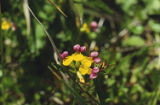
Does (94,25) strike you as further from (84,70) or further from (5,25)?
(84,70)

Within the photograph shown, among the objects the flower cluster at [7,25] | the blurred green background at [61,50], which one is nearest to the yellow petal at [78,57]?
the blurred green background at [61,50]

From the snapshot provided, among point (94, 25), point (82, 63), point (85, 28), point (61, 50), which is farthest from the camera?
point (94, 25)

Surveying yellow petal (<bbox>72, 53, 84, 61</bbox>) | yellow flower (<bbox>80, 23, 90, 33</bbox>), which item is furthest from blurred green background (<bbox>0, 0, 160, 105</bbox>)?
yellow petal (<bbox>72, 53, 84, 61</bbox>)

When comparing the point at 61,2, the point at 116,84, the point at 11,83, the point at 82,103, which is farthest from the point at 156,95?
the point at 11,83

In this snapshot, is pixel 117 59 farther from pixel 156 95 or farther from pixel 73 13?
pixel 73 13

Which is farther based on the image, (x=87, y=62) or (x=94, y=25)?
(x=94, y=25)

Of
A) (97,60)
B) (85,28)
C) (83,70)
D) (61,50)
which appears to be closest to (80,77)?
(83,70)

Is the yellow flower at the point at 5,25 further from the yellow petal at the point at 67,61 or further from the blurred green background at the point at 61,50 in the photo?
the yellow petal at the point at 67,61
